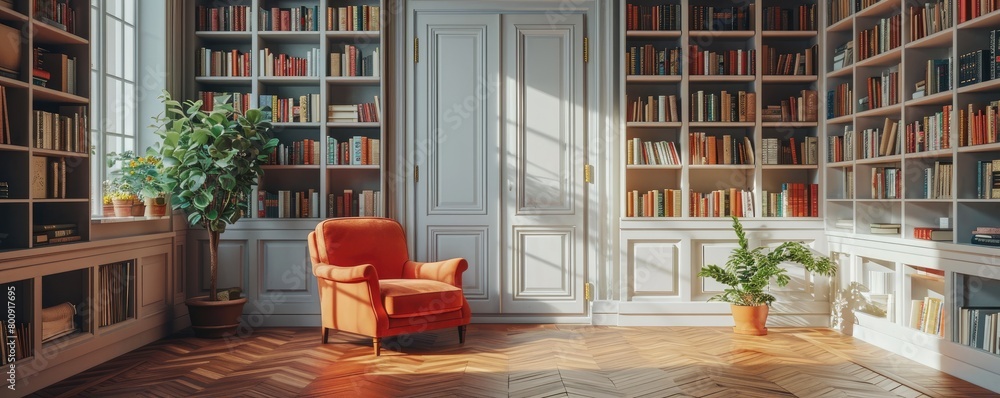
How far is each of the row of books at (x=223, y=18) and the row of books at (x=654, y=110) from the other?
3.16 m

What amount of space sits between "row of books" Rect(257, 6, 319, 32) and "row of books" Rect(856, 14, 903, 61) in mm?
4146

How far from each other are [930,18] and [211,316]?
206 inches

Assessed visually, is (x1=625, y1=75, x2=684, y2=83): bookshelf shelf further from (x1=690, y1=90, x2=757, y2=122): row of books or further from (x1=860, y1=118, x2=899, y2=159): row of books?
(x1=860, y1=118, x2=899, y2=159): row of books

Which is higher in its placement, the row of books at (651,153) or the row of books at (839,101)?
the row of books at (839,101)

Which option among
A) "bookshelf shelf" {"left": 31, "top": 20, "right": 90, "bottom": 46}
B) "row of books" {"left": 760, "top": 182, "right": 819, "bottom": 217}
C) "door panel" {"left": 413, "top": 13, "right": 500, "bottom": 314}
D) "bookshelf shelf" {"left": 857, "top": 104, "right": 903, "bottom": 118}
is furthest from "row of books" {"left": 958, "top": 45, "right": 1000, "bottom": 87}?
"bookshelf shelf" {"left": 31, "top": 20, "right": 90, "bottom": 46}

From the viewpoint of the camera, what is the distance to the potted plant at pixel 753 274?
5.51 metres

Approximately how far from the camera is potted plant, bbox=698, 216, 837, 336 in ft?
18.1

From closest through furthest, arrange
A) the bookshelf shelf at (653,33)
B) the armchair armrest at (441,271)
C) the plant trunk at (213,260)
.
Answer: the armchair armrest at (441,271) < the plant trunk at (213,260) < the bookshelf shelf at (653,33)

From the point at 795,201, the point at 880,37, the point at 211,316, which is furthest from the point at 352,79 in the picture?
the point at 880,37

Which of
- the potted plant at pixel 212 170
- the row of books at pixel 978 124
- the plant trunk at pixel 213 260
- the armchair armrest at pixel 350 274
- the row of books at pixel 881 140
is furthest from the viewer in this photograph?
the plant trunk at pixel 213 260

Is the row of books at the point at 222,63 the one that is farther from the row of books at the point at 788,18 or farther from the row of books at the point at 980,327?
the row of books at the point at 980,327

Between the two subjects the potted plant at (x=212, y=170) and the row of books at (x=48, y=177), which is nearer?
the row of books at (x=48, y=177)

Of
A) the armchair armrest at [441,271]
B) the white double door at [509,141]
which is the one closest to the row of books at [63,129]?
the armchair armrest at [441,271]

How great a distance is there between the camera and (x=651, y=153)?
19.6ft
